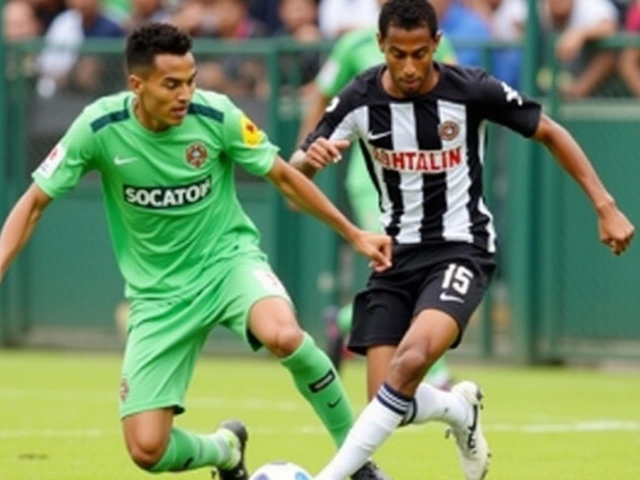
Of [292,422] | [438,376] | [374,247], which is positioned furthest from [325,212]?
[438,376]

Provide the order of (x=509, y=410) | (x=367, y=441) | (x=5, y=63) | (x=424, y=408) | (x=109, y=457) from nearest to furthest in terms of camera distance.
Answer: (x=367, y=441) → (x=424, y=408) → (x=109, y=457) → (x=509, y=410) → (x=5, y=63)

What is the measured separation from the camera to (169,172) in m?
9.24

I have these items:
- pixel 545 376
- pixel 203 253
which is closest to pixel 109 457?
pixel 203 253

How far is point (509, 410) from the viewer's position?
13.6 meters

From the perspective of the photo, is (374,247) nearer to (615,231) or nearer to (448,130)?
(448,130)

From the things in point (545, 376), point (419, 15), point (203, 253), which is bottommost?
point (545, 376)

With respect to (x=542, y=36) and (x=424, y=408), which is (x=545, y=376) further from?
(x=424, y=408)

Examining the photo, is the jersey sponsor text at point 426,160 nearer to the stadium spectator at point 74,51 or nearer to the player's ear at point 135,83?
the player's ear at point 135,83

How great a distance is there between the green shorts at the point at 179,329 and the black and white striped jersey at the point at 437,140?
74 cm

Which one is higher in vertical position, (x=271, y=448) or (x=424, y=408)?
(x=424, y=408)

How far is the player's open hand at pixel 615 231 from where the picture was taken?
30.1ft

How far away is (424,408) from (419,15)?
1.70 metres

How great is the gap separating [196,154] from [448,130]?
1.13m

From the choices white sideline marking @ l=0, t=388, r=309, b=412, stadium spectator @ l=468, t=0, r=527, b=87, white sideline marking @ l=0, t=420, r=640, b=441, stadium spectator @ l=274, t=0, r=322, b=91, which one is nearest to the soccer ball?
white sideline marking @ l=0, t=420, r=640, b=441
